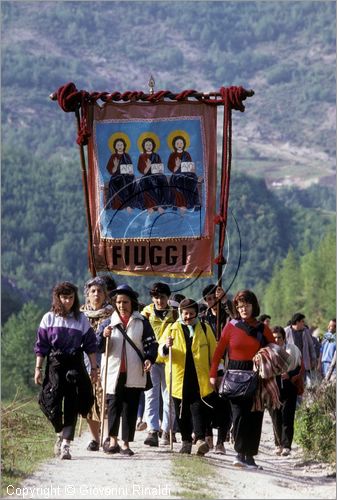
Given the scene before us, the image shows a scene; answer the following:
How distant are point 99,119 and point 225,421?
138 inches

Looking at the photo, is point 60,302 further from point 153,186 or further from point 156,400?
point 153,186

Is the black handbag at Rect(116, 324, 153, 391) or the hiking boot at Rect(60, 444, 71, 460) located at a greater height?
the black handbag at Rect(116, 324, 153, 391)

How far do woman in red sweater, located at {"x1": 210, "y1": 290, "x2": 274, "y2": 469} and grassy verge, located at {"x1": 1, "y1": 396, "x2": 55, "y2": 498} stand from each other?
5.82 feet

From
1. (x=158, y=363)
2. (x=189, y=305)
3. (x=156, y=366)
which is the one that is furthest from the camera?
(x=156, y=366)

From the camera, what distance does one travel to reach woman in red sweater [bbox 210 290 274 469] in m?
14.8

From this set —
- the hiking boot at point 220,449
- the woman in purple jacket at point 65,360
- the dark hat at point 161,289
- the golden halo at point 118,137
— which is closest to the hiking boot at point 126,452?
the woman in purple jacket at point 65,360

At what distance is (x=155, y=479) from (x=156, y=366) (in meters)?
3.75

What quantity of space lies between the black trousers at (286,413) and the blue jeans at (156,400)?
1.37 m

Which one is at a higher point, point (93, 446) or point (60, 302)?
point (60, 302)

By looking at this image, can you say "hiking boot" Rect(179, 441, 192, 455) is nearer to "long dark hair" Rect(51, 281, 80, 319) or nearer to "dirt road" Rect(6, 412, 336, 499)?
"dirt road" Rect(6, 412, 336, 499)

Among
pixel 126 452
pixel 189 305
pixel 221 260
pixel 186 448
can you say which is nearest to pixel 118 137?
pixel 221 260

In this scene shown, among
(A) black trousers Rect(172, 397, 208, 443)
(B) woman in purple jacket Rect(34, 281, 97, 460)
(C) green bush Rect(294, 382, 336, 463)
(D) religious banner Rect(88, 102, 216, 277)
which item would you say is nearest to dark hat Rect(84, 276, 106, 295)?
(D) religious banner Rect(88, 102, 216, 277)

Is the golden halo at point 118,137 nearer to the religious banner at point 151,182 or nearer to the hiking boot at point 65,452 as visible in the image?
the religious banner at point 151,182

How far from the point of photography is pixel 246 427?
15.0 metres
